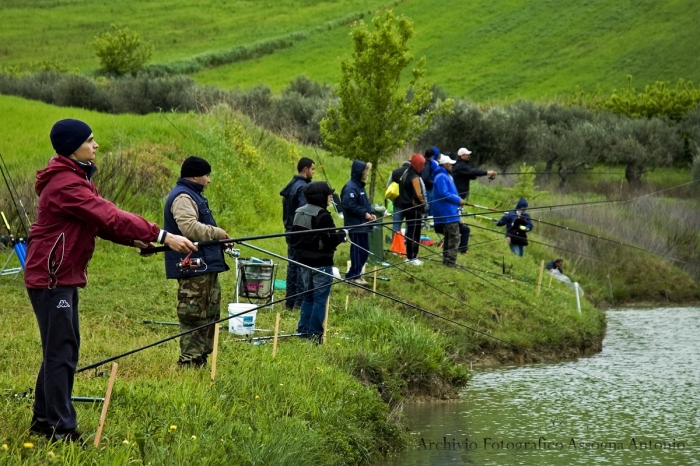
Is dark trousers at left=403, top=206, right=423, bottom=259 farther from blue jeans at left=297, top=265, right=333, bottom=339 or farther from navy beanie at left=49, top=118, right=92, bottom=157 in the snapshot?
navy beanie at left=49, top=118, right=92, bottom=157

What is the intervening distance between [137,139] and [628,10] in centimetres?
5576

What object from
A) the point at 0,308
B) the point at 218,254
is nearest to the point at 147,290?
the point at 0,308

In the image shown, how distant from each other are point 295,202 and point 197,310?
415 cm

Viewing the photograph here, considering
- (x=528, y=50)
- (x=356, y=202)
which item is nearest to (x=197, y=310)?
(x=356, y=202)

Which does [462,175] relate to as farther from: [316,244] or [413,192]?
[316,244]

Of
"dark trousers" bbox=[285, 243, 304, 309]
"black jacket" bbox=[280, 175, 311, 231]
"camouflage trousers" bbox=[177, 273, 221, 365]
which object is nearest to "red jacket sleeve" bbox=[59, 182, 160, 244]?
"camouflage trousers" bbox=[177, 273, 221, 365]

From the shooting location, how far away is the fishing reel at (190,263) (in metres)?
7.91

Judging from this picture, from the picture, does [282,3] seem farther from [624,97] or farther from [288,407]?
[288,407]

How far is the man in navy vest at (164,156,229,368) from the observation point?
27.8 feet

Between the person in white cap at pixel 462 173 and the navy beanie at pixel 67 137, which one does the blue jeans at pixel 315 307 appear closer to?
the navy beanie at pixel 67 137

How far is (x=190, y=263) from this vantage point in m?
8.01

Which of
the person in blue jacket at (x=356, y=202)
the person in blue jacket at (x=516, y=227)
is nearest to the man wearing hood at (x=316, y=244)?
the person in blue jacket at (x=356, y=202)

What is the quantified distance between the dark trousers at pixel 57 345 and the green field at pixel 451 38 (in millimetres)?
51194

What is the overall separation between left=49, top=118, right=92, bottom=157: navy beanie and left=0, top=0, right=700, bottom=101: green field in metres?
51.0
